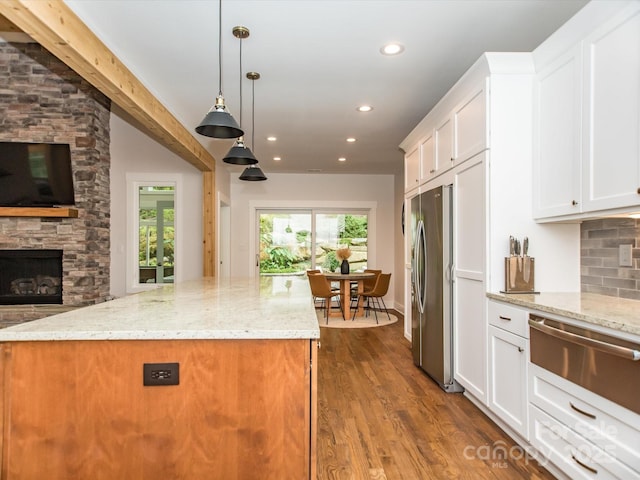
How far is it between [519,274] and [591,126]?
3.08 feet

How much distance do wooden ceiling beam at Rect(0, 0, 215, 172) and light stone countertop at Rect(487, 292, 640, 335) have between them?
2874mm

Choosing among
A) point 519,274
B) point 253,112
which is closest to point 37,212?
point 253,112

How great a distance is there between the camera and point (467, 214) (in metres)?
3.04

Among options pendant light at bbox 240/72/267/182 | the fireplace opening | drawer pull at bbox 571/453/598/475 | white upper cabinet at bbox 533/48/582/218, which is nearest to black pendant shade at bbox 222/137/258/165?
pendant light at bbox 240/72/267/182

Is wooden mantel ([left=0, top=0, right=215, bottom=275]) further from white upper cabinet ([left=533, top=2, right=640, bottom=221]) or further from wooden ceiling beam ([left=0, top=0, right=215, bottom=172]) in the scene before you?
white upper cabinet ([left=533, top=2, right=640, bottom=221])

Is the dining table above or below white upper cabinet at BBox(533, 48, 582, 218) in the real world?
below

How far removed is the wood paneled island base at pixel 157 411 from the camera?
55.9 inches

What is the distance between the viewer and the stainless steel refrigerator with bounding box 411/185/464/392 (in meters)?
3.32

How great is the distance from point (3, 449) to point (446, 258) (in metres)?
2.91

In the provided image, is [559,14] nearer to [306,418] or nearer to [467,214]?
[467,214]

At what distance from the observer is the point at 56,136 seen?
14.3 ft

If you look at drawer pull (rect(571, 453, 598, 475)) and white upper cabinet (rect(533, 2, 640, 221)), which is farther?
white upper cabinet (rect(533, 2, 640, 221))

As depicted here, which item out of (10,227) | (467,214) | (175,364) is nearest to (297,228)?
(10,227)

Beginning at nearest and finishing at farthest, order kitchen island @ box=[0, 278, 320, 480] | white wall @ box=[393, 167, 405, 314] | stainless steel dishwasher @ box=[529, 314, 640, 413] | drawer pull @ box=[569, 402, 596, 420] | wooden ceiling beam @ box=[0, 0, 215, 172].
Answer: kitchen island @ box=[0, 278, 320, 480]
stainless steel dishwasher @ box=[529, 314, 640, 413]
drawer pull @ box=[569, 402, 596, 420]
wooden ceiling beam @ box=[0, 0, 215, 172]
white wall @ box=[393, 167, 405, 314]
